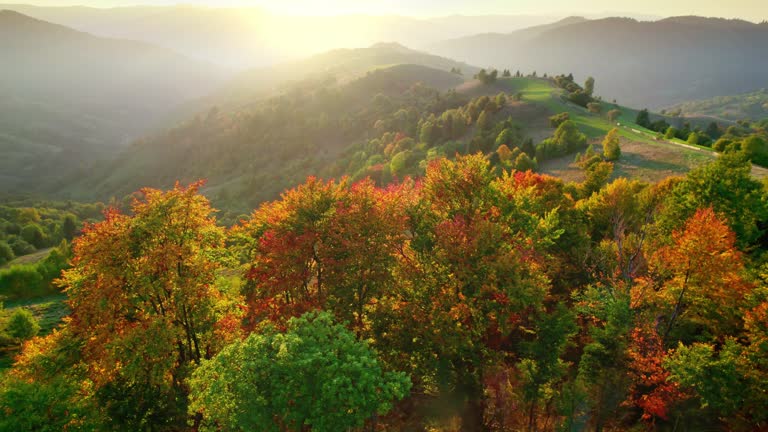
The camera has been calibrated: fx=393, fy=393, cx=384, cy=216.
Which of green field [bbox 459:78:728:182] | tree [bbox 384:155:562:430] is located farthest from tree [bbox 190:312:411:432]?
green field [bbox 459:78:728:182]

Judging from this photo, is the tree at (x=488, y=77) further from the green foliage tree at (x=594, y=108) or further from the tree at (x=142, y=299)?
the tree at (x=142, y=299)

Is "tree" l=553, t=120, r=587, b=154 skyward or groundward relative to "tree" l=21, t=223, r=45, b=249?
skyward

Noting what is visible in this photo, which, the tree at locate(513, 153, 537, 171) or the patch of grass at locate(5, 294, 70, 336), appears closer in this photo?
the patch of grass at locate(5, 294, 70, 336)

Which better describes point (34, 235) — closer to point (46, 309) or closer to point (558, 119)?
point (46, 309)

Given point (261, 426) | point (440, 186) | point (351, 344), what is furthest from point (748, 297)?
point (261, 426)

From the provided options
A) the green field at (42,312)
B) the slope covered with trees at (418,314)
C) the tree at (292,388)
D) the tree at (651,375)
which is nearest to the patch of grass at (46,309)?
the green field at (42,312)

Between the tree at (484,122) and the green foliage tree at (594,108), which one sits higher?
the green foliage tree at (594,108)

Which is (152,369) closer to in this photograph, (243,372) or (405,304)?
(243,372)

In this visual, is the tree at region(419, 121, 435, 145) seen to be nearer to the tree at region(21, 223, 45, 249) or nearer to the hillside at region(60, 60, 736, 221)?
the hillside at region(60, 60, 736, 221)
